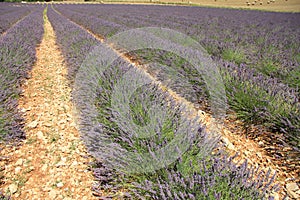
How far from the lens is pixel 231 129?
268 cm

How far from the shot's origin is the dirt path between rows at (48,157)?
1860mm

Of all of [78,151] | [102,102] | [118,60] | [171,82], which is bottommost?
[78,151]

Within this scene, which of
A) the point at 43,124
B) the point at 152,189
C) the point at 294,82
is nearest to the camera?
the point at 152,189

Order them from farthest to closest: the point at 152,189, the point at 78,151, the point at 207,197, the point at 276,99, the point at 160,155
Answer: the point at 276,99 → the point at 78,151 → the point at 160,155 → the point at 152,189 → the point at 207,197

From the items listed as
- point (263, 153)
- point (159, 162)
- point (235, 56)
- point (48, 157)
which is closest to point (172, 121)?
point (159, 162)

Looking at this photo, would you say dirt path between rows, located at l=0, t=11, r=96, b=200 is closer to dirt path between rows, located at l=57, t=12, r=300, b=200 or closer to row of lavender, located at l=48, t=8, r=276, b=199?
row of lavender, located at l=48, t=8, r=276, b=199

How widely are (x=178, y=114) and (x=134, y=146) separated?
2.00 ft

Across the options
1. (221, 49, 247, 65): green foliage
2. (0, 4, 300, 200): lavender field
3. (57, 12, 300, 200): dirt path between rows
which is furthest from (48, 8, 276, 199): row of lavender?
(221, 49, 247, 65): green foliage

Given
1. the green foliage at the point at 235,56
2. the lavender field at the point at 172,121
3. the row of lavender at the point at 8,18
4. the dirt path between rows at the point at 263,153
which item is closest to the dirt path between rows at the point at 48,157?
the lavender field at the point at 172,121

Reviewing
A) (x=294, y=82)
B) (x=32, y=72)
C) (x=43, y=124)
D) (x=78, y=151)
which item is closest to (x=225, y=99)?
(x=294, y=82)

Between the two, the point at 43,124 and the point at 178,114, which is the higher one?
the point at 178,114

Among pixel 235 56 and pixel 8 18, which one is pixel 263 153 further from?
pixel 8 18

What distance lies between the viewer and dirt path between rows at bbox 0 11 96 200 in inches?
73.2

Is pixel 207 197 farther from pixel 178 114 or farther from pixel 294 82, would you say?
pixel 294 82
